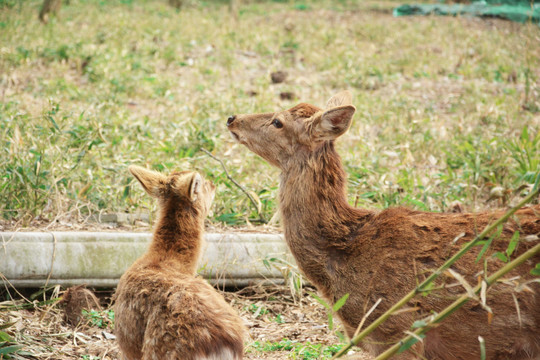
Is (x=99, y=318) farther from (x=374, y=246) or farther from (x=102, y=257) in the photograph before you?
(x=374, y=246)

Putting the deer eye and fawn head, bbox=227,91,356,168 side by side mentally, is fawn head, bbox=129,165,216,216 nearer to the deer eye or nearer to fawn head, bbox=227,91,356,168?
fawn head, bbox=227,91,356,168

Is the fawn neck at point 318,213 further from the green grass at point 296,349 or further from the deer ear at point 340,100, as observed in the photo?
the green grass at point 296,349

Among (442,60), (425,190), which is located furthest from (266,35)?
(425,190)

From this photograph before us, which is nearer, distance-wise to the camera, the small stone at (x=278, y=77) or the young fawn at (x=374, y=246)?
the young fawn at (x=374, y=246)

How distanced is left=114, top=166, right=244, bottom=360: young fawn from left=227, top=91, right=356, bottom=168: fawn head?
48 cm

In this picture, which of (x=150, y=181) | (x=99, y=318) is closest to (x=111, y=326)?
(x=99, y=318)

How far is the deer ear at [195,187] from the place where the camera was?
13.9ft

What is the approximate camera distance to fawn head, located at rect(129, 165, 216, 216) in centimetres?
430

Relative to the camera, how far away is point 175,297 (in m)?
3.41

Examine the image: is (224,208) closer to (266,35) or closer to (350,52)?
(350,52)

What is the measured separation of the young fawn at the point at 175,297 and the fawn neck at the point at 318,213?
60cm

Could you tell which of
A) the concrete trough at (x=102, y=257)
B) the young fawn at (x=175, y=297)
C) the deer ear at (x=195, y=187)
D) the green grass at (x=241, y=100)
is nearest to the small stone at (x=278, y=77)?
the green grass at (x=241, y=100)

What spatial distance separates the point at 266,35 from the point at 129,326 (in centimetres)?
1092

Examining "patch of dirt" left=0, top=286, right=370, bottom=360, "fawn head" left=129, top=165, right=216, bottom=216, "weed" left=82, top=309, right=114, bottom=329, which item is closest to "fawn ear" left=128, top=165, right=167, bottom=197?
"fawn head" left=129, top=165, right=216, bottom=216
